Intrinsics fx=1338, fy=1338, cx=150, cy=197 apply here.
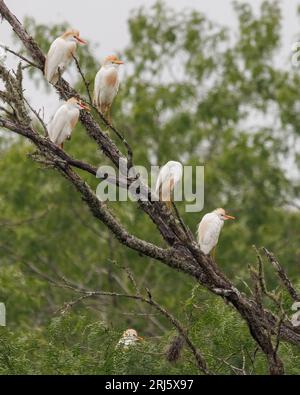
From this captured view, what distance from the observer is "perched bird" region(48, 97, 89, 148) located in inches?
301

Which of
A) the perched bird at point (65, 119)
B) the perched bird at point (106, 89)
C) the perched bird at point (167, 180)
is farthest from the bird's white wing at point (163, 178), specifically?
the perched bird at point (106, 89)

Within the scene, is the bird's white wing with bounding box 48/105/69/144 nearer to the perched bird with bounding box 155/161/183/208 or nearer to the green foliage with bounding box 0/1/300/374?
the perched bird with bounding box 155/161/183/208

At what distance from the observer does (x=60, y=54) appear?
7781mm

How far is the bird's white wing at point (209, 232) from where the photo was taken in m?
→ 8.33

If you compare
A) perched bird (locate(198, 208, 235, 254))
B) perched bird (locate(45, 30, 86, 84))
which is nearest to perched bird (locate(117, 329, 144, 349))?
perched bird (locate(198, 208, 235, 254))

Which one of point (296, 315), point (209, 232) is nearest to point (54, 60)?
point (209, 232)

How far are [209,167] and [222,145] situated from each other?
3.89 ft

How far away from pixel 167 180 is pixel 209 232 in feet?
2.64

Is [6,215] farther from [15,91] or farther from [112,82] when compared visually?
[15,91]

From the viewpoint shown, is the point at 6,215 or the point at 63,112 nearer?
the point at 63,112

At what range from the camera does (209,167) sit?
1852 centimetres

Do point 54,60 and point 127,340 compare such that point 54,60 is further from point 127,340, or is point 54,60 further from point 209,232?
point 127,340

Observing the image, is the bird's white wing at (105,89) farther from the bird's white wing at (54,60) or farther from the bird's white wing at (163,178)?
the bird's white wing at (163,178)
